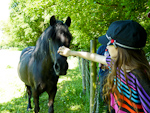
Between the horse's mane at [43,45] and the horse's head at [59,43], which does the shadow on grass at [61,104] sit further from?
the horse's head at [59,43]

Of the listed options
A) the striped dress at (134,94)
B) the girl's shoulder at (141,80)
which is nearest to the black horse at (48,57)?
the striped dress at (134,94)

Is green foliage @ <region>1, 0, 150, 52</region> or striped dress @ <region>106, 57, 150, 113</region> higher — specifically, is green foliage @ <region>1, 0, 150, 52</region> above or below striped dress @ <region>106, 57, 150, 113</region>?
above

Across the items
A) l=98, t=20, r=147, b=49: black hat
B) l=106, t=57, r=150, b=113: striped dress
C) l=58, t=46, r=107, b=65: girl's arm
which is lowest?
l=106, t=57, r=150, b=113: striped dress

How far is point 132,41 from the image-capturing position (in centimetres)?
102

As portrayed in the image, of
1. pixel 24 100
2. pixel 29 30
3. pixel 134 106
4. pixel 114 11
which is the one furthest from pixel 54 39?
pixel 29 30

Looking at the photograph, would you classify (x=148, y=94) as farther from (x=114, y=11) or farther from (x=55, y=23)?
(x=114, y=11)

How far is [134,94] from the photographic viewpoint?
1083 millimetres

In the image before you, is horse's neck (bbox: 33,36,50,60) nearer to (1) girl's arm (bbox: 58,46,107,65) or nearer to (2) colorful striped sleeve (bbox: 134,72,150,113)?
(1) girl's arm (bbox: 58,46,107,65)

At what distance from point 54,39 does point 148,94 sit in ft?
5.50

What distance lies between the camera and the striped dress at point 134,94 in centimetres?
98

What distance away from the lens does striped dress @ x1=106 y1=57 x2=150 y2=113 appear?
0.98m

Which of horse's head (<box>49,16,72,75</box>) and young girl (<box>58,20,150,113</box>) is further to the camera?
horse's head (<box>49,16,72,75</box>)

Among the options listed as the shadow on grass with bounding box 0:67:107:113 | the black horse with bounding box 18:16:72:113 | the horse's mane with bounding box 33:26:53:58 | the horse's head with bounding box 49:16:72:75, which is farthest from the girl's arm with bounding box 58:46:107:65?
the shadow on grass with bounding box 0:67:107:113

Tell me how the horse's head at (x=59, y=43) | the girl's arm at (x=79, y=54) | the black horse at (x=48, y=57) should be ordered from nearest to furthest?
1. the girl's arm at (x=79, y=54)
2. the horse's head at (x=59, y=43)
3. the black horse at (x=48, y=57)
